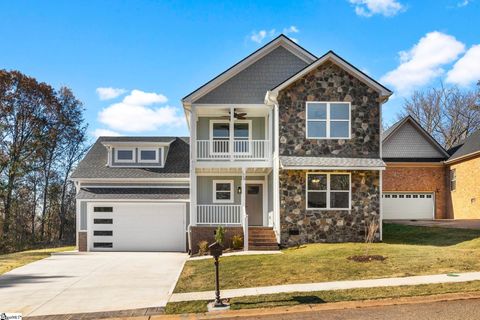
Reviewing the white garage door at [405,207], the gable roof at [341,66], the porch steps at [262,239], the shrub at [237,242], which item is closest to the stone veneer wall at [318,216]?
the porch steps at [262,239]

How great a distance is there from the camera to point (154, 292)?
1018 centimetres

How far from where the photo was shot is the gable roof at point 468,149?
21.6 m

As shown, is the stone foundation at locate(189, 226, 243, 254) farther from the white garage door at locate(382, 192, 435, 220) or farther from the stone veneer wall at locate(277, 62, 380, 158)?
the white garage door at locate(382, 192, 435, 220)

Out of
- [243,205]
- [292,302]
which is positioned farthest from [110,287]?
[243,205]

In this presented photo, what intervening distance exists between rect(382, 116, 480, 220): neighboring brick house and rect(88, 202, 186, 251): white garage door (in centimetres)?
1171

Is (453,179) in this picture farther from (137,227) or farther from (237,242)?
(137,227)

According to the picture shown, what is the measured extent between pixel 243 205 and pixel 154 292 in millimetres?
8086

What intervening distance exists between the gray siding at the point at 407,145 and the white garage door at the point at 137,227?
12.4 meters

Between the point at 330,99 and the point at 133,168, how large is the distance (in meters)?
10.9

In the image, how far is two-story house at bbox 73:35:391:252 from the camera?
1677 centimetres

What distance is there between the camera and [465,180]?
22281 mm

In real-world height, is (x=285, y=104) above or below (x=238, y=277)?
above

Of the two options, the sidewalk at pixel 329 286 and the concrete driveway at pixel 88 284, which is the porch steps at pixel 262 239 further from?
the sidewalk at pixel 329 286

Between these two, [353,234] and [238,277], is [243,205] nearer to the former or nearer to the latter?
[353,234]
